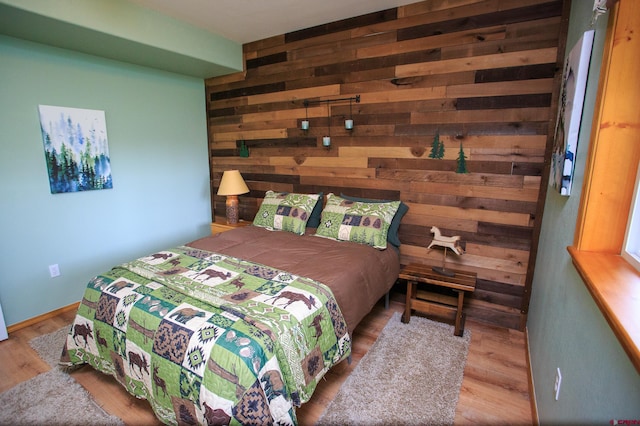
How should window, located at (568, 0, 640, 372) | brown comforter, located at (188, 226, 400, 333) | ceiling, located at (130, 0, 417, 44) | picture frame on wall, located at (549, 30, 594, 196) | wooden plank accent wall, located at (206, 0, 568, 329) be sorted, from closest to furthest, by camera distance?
1. window, located at (568, 0, 640, 372)
2. picture frame on wall, located at (549, 30, 594, 196)
3. brown comforter, located at (188, 226, 400, 333)
4. wooden plank accent wall, located at (206, 0, 568, 329)
5. ceiling, located at (130, 0, 417, 44)

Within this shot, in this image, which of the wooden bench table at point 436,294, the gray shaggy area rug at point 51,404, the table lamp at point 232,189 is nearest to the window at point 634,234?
the wooden bench table at point 436,294

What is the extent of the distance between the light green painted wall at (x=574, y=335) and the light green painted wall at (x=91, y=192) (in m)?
3.70

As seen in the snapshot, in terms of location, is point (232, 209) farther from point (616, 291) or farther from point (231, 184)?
point (616, 291)

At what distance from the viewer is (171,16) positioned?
9.36 feet

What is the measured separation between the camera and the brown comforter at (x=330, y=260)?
2.06m

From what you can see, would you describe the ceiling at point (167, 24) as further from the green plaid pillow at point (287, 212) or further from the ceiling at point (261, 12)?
the green plaid pillow at point (287, 212)

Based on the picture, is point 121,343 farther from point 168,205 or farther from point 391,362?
point 168,205

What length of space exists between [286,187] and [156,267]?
5.86 ft

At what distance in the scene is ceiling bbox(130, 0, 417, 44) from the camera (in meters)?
2.64

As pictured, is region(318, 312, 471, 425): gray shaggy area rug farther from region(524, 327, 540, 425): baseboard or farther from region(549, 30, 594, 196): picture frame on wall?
region(549, 30, 594, 196): picture frame on wall

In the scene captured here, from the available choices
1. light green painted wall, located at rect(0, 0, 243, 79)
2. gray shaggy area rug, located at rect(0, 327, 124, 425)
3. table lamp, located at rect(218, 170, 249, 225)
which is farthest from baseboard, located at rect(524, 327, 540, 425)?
light green painted wall, located at rect(0, 0, 243, 79)

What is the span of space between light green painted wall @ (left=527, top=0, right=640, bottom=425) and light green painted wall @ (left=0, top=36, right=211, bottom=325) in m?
3.70

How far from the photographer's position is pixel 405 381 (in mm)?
1987

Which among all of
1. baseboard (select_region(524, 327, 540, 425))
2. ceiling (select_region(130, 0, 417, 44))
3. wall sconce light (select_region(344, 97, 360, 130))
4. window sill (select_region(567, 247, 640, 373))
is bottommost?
baseboard (select_region(524, 327, 540, 425))
